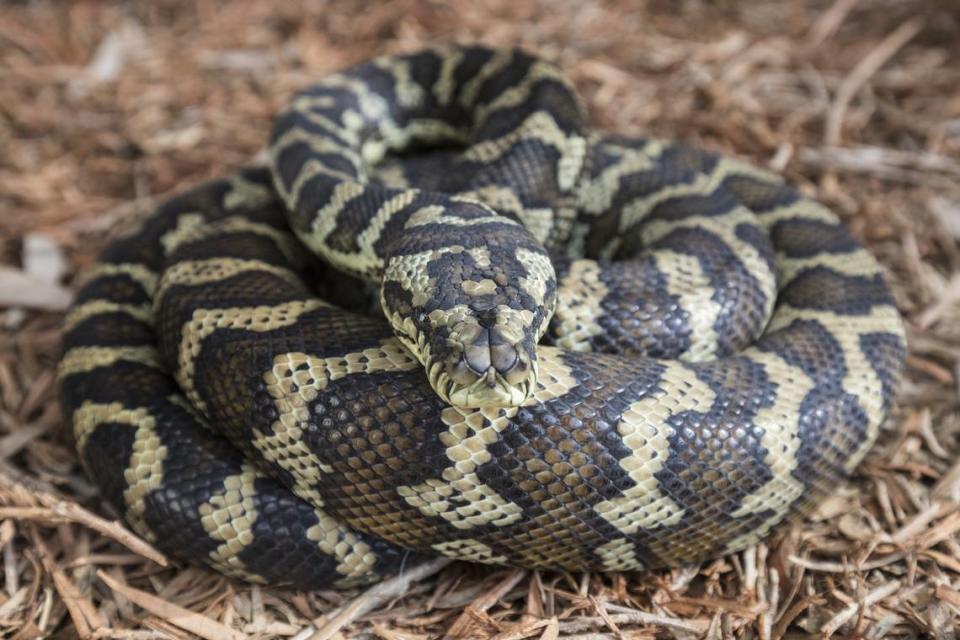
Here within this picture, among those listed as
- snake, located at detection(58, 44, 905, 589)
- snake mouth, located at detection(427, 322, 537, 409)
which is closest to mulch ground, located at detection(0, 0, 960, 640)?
snake, located at detection(58, 44, 905, 589)

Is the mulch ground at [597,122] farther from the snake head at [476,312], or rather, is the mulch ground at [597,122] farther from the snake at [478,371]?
the snake head at [476,312]

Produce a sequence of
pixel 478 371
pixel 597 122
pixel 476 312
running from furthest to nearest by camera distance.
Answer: pixel 597 122 < pixel 476 312 < pixel 478 371

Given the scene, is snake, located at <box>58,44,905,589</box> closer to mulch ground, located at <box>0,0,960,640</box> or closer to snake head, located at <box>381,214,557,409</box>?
snake head, located at <box>381,214,557,409</box>

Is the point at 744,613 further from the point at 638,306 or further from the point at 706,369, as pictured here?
the point at 638,306

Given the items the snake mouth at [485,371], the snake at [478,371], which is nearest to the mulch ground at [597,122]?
the snake at [478,371]

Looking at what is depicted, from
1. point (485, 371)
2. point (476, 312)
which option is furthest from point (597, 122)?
point (485, 371)

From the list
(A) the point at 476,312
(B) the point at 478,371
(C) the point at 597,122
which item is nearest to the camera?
(B) the point at 478,371

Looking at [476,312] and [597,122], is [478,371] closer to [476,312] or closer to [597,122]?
[476,312]
